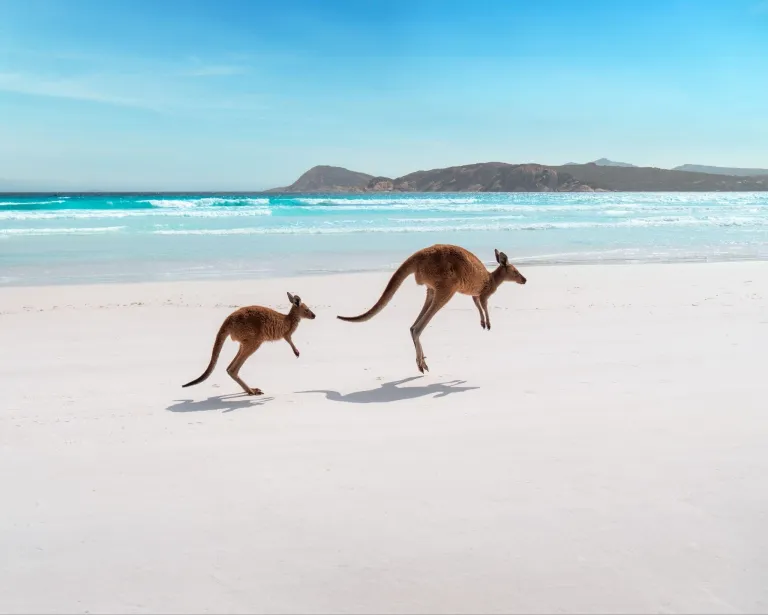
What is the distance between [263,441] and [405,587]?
157cm

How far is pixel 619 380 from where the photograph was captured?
4727mm

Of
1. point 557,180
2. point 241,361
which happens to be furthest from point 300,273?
point 557,180

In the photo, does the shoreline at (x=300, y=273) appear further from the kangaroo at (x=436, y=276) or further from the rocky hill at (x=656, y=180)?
the rocky hill at (x=656, y=180)

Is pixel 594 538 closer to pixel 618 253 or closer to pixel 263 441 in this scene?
pixel 263 441

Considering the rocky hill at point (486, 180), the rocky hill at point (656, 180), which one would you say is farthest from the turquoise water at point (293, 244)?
the rocky hill at point (486, 180)

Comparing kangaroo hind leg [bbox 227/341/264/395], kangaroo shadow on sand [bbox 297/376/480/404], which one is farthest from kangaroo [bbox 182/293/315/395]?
kangaroo shadow on sand [bbox 297/376/480/404]

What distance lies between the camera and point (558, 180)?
12325 cm

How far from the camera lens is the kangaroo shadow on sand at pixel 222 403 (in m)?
4.39

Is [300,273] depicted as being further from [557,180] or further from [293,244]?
[557,180]

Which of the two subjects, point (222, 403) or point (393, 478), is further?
point (222, 403)

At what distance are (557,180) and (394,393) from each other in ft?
408

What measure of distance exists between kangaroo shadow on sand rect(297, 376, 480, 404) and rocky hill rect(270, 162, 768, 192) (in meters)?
118

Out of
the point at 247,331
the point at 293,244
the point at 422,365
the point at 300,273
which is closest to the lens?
the point at 247,331

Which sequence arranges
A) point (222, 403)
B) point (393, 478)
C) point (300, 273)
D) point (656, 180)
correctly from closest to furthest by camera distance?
point (393, 478) → point (222, 403) → point (300, 273) → point (656, 180)
